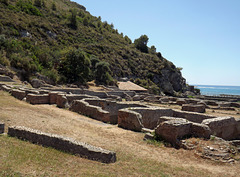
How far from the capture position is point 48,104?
56.6 feet

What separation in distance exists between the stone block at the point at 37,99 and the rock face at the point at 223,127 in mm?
12698

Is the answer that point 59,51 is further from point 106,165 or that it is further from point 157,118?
point 106,165

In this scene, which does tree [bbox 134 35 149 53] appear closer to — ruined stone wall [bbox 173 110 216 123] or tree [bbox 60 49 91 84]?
tree [bbox 60 49 91 84]

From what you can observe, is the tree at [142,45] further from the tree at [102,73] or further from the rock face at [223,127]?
the rock face at [223,127]

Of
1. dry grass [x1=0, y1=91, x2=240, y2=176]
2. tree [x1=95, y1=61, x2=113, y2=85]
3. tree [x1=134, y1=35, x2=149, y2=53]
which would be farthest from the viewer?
tree [x1=134, y1=35, x2=149, y2=53]

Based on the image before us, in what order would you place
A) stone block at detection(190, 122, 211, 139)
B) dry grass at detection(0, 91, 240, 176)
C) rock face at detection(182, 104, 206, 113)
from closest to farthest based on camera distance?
dry grass at detection(0, 91, 240, 176)
stone block at detection(190, 122, 211, 139)
rock face at detection(182, 104, 206, 113)

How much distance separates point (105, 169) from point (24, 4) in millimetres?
68269

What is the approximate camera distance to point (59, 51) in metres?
48.3

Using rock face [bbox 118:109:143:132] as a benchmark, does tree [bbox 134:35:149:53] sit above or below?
above

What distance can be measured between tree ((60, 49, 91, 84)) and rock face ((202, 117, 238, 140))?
1199 inches

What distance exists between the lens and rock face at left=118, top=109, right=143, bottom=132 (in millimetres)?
11420

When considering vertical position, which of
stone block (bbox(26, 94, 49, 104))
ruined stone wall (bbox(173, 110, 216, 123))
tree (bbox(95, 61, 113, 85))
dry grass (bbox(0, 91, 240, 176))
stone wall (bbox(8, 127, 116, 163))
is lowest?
dry grass (bbox(0, 91, 240, 176))

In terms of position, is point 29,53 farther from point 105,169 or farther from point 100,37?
point 100,37

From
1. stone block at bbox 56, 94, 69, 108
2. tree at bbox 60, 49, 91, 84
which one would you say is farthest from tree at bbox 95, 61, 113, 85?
stone block at bbox 56, 94, 69, 108
